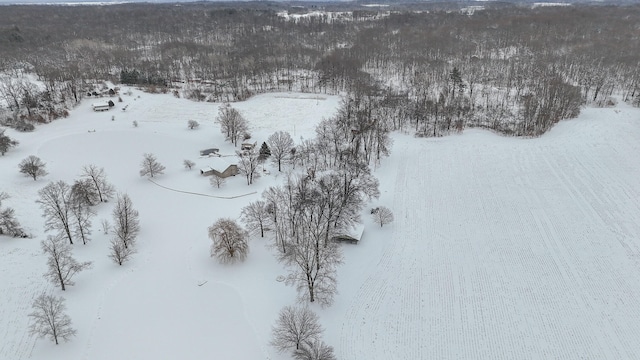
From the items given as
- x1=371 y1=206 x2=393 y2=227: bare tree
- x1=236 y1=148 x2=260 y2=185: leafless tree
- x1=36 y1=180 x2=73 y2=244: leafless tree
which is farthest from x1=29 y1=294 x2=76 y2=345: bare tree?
x1=371 y1=206 x2=393 y2=227: bare tree

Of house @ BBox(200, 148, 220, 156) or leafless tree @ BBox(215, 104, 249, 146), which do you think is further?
leafless tree @ BBox(215, 104, 249, 146)

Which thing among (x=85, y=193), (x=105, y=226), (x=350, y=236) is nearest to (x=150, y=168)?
(x=85, y=193)

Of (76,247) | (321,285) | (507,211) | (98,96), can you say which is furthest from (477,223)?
(98,96)

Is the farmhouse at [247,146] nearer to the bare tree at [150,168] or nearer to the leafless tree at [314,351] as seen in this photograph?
the bare tree at [150,168]

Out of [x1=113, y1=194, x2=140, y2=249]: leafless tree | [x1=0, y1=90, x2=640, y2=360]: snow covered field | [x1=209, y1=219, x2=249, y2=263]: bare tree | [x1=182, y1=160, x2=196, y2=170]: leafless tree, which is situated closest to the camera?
[x1=0, y1=90, x2=640, y2=360]: snow covered field

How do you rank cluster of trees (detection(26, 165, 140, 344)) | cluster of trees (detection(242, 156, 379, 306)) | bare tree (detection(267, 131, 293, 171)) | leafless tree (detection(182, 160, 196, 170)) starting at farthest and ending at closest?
leafless tree (detection(182, 160, 196, 170)), bare tree (detection(267, 131, 293, 171)), cluster of trees (detection(242, 156, 379, 306)), cluster of trees (detection(26, 165, 140, 344))

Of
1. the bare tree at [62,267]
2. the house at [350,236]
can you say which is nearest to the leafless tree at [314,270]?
the house at [350,236]

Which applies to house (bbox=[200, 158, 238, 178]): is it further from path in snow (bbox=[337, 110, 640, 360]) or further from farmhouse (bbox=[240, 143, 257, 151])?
path in snow (bbox=[337, 110, 640, 360])
